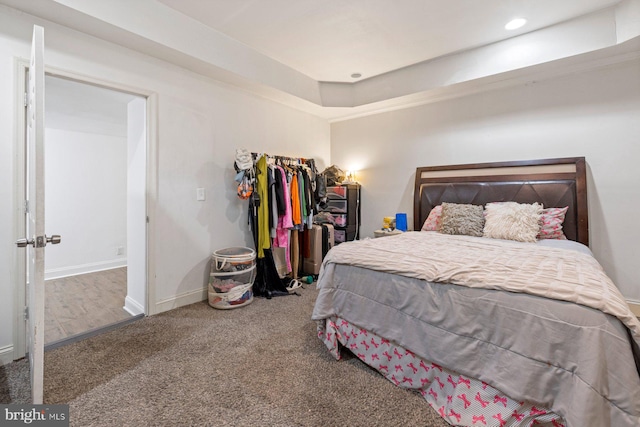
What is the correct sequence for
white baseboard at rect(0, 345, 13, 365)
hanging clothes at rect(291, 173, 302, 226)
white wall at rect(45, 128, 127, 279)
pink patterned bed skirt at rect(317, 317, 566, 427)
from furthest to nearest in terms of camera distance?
white wall at rect(45, 128, 127, 279), hanging clothes at rect(291, 173, 302, 226), white baseboard at rect(0, 345, 13, 365), pink patterned bed skirt at rect(317, 317, 566, 427)

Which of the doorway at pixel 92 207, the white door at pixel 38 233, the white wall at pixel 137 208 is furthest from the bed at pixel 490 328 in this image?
the doorway at pixel 92 207

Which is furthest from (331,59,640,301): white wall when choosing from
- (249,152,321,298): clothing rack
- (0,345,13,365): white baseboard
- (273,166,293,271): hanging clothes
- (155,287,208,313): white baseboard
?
(0,345,13,365): white baseboard

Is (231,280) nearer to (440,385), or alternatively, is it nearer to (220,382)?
Answer: (220,382)

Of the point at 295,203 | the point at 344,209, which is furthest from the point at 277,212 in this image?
the point at 344,209

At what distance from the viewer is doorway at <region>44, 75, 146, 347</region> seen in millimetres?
2834

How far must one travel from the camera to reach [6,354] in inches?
76.7

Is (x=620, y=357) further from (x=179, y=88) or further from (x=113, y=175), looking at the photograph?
(x=113, y=175)

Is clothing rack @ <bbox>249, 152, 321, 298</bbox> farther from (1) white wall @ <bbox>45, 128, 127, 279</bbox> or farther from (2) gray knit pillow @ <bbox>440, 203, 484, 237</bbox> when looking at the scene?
(1) white wall @ <bbox>45, 128, 127, 279</bbox>

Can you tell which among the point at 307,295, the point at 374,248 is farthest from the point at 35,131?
the point at 307,295

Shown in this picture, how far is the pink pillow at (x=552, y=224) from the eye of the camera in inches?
108

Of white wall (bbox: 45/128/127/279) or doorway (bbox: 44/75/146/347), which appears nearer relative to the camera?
doorway (bbox: 44/75/146/347)

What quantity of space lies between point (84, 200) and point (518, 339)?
5.78 metres

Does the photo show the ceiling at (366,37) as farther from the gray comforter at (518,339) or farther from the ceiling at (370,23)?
the gray comforter at (518,339)

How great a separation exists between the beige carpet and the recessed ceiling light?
3221mm
